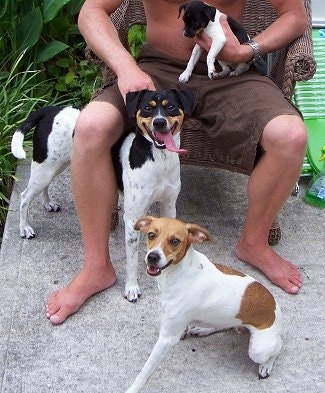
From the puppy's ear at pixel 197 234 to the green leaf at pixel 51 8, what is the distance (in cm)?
225

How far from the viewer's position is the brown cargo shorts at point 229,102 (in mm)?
2932

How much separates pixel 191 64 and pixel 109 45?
0.39 m

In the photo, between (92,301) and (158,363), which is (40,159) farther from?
(158,363)

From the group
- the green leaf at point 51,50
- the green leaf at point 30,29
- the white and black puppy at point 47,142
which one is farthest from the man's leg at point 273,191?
the green leaf at point 30,29

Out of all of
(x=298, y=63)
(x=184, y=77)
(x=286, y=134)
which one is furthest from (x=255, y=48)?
(x=286, y=134)

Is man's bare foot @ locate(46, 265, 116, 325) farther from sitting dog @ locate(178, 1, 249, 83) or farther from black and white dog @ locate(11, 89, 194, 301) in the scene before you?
sitting dog @ locate(178, 1, 249, 83)

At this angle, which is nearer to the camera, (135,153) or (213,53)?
(135,153)

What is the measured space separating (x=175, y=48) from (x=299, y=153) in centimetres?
79

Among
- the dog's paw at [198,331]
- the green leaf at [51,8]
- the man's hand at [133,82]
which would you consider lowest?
the dog's paw at [198,331]

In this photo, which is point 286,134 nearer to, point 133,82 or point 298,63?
point 298,63

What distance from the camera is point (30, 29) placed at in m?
4.25

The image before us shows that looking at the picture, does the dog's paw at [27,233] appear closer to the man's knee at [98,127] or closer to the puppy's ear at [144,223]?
the man's knee at [98,127]

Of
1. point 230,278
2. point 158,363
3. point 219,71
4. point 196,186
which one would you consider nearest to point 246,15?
point 219,71

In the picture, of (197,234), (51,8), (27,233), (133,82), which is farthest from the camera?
(51,8)
